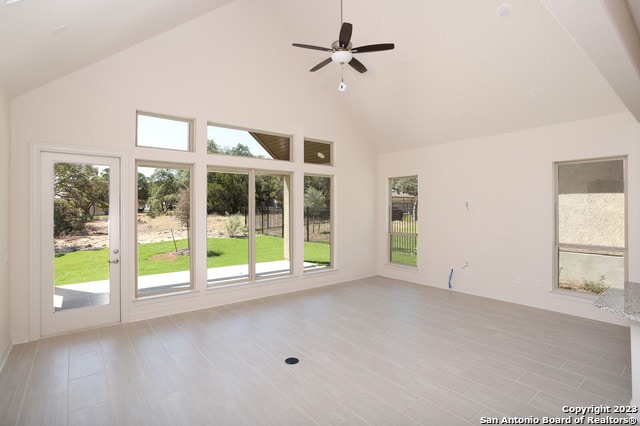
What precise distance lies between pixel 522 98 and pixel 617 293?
116 inches

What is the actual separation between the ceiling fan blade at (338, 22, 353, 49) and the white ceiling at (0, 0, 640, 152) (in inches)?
57.4

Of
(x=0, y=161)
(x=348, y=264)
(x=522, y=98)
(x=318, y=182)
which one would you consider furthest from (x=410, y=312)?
(x=0, y=161)

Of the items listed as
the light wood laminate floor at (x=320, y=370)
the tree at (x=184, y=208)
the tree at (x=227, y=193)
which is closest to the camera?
the light wood laminate floor at (x=320, y=370)

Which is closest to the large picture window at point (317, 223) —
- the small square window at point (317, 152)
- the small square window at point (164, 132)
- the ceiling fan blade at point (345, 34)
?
the small square window at point (317, 152)

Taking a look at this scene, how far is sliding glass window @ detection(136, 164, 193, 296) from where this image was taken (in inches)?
184

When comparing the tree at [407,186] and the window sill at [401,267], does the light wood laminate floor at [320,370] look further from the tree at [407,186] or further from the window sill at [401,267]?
the tree at [407,186]

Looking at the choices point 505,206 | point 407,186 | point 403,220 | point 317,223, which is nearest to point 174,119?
point 317,223

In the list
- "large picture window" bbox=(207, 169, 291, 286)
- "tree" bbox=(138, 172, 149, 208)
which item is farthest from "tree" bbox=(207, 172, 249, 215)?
"tree" bbox=(138, 172, 149, 208)

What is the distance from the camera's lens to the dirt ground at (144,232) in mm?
4125

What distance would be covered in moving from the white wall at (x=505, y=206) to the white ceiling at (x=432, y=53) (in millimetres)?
279

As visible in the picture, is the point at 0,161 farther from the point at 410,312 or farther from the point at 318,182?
the point at 410,312

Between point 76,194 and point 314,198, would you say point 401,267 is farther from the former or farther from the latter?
point 76,194

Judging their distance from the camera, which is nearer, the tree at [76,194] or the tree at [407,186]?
the tree at [76,194]

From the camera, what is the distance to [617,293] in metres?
3.08
